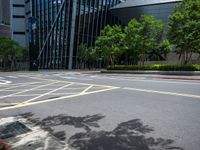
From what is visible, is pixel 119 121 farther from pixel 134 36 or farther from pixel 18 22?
pixel 18 22

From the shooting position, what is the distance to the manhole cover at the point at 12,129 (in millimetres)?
5199

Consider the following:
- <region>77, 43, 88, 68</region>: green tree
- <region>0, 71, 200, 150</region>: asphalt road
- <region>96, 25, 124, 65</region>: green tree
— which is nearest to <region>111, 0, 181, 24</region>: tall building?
<region>77, 43, 88, 68</region>: green tree

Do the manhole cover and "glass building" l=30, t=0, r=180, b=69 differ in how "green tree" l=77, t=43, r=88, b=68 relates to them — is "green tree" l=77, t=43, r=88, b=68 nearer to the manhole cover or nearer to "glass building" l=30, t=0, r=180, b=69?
"glass building" l=30, t=0, r=180, b=69

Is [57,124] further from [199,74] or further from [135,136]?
[199,74]

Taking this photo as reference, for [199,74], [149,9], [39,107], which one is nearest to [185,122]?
[39,107]

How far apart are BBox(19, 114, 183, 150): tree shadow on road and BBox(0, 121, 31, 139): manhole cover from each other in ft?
1.67

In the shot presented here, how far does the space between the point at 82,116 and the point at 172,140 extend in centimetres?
302

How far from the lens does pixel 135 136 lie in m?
4.85

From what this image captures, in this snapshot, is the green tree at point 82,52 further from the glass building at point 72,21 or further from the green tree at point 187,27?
the green tree at point 187,27

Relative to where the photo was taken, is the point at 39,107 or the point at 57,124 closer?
the point at 57,124

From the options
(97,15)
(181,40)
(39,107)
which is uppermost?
(97,15)

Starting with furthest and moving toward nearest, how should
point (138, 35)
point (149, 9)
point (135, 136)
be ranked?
point (149, 9) → point (138, 35) → point (135, 136)

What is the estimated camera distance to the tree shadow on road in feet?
14.3

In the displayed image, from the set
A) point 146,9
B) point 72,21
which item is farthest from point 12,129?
point 146,9
